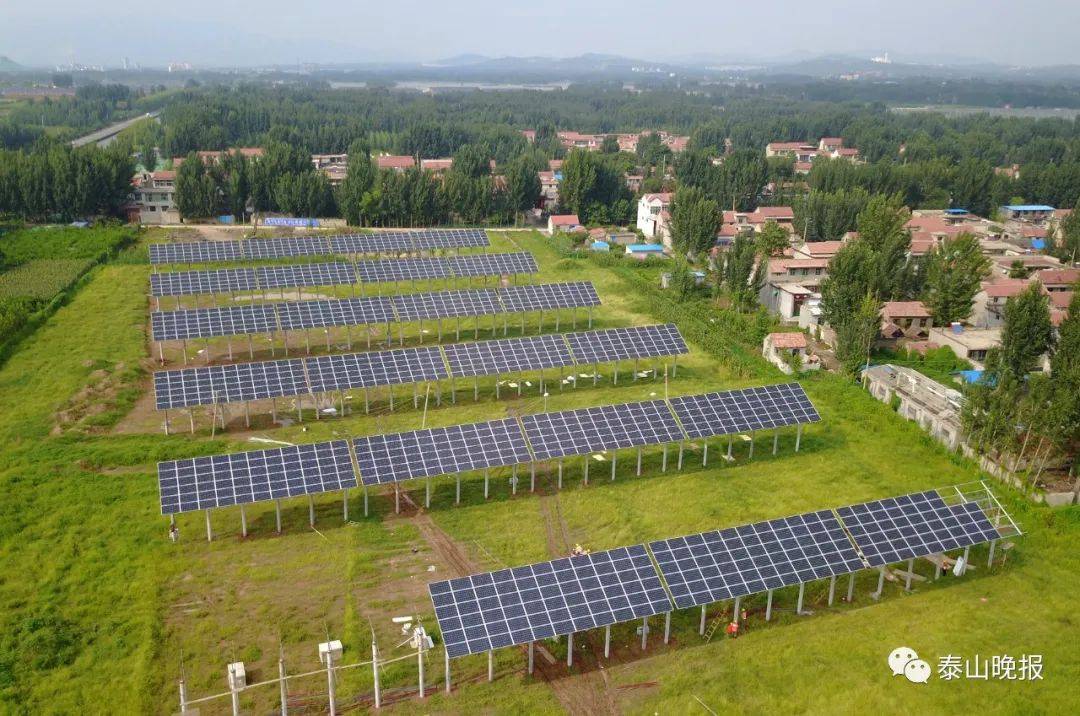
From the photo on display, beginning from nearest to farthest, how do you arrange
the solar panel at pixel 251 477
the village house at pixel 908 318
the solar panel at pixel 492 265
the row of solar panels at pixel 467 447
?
the solar panel at pixel 251 477
the row of solar panels at pixel 467 447
the village house at pixel 908 318
the solar panel at pixel 492 265

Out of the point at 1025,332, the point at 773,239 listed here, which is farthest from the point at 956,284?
the point at 773,239

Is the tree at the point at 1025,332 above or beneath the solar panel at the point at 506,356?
above

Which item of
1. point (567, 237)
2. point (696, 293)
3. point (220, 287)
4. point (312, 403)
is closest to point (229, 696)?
point (312, 403)

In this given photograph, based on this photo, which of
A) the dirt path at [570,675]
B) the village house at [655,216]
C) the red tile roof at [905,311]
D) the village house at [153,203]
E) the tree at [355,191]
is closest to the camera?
the dirt path at [570,675]

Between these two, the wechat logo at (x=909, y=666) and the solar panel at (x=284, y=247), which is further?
the solar panel at (x=284, y=247)

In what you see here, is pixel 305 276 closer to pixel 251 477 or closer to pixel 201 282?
pixel 201 282

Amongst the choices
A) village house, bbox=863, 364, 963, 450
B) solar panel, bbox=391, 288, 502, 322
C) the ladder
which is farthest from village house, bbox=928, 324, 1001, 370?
the ladder

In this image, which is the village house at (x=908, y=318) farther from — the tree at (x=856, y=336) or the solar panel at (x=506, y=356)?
the solar panel at (x=506, y=356)

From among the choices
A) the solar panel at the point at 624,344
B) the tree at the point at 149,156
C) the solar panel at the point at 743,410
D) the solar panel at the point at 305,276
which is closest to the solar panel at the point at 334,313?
the solar panel at the point at 305,276

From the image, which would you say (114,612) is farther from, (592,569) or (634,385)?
(634,385)
